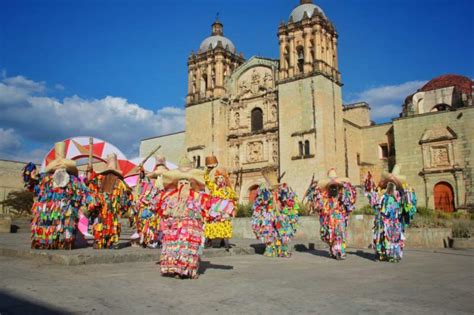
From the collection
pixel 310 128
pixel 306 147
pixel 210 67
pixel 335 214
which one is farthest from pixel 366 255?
pixel 210 67

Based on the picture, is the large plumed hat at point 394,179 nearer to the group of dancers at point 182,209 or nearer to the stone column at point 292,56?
the group of dancers at point 182,209

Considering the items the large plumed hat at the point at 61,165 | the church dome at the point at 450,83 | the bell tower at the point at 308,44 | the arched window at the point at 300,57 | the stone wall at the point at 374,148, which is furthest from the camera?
the stone wall at the point at 374,148

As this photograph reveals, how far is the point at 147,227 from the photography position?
28.9 ft

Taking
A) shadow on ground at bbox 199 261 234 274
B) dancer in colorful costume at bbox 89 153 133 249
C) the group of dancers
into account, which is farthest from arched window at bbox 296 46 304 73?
shadow on ground at bbox 199 261 234 274

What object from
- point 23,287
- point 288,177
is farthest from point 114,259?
point 288,177

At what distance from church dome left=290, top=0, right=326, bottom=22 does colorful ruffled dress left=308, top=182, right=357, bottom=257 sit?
22.9 meters

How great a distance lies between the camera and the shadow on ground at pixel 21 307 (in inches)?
126

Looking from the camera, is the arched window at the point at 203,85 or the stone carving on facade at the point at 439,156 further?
the arched window at the point at 203,85

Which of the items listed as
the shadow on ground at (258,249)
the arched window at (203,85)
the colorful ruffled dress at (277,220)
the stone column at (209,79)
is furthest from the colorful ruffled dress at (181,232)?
the arched window at (203,85)

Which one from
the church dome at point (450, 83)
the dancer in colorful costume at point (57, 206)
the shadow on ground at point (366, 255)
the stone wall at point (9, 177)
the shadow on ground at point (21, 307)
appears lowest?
the shadow on ground at point (366, 255)

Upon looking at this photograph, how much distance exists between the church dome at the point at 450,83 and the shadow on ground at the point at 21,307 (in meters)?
31.2

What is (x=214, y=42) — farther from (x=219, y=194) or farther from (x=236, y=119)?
(x=219, y=194)

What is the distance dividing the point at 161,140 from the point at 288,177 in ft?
56.3

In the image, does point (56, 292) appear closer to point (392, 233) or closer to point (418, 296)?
point (418, 296)
